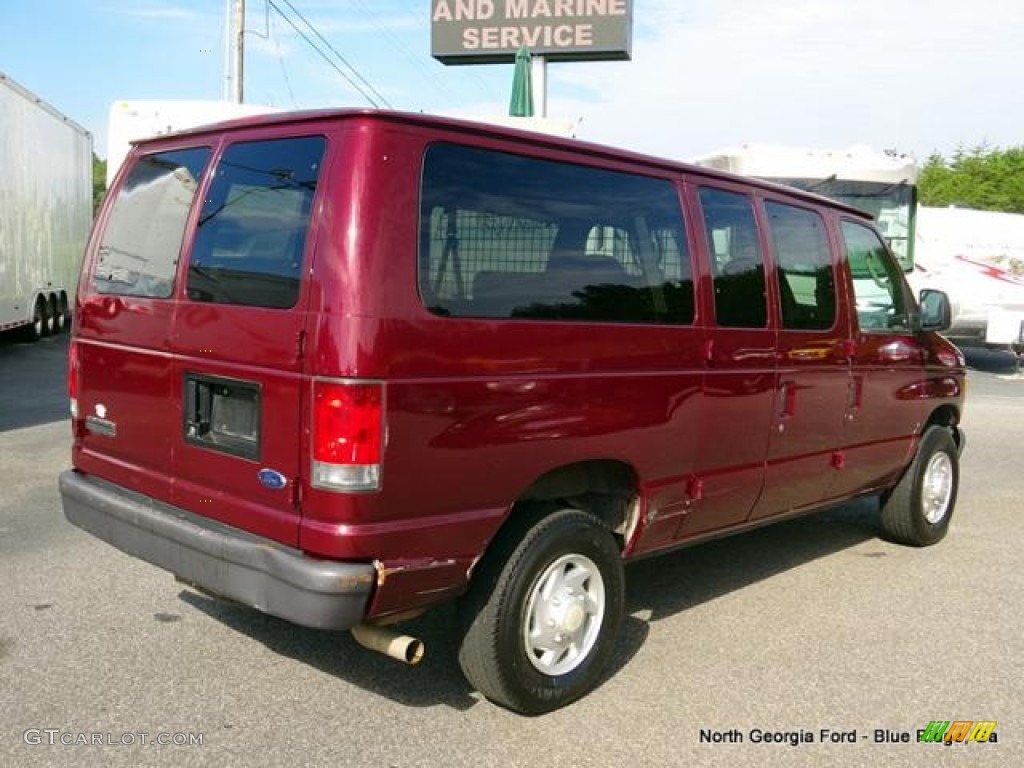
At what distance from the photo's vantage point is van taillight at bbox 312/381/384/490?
10.1 ft

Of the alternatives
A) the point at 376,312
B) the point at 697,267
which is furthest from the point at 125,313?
the point at 697,267

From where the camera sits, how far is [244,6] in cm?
2666

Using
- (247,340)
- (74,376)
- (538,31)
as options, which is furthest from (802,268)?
(538,31)

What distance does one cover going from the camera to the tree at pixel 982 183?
38438 millimetres

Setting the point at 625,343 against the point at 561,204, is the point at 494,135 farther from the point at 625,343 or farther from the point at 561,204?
the point at 625,343

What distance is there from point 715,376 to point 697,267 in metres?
0.48

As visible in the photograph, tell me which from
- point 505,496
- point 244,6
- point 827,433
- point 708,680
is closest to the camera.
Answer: point 505,496

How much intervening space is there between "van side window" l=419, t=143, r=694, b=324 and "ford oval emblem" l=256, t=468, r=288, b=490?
2.48ft

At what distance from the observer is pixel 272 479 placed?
3314mm

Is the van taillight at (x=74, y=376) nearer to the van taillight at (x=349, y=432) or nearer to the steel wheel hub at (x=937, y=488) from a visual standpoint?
the van taillight at (x=349, y=432)

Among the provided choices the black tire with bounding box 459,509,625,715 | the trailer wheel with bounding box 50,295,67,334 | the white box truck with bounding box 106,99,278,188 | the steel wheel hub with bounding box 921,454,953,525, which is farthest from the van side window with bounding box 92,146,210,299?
the trailer wheel with bounding box 50,295,67,334

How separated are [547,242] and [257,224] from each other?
1048mm

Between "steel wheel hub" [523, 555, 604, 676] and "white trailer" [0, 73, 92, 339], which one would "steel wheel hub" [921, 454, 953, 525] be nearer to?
"steel wheel hub" [523, 555, 604, 676]

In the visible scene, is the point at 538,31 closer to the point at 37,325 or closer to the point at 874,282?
the point at 37,325
